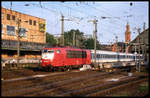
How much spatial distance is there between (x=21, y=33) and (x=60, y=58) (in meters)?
35.1

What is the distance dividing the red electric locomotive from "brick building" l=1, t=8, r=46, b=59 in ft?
55.3

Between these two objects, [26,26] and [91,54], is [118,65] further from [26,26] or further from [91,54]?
[26,26]

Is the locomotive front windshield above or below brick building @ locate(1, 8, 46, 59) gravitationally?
below

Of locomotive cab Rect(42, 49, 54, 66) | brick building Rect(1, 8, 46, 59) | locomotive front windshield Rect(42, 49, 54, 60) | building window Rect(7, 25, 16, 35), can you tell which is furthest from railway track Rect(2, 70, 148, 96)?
building window Rect(7, 25, 16, 35)

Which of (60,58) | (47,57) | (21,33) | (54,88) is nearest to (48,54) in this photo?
(47,57)

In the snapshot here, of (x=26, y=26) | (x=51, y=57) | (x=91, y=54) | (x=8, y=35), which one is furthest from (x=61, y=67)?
(x=26, y=26)

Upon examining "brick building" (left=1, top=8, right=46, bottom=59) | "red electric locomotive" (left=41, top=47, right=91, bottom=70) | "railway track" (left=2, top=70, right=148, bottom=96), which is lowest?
"railway track" (left=2, top=70, right=148, bottom=96)

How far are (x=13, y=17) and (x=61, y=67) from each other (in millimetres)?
35038

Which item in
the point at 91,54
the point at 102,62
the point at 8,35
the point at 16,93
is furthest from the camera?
the point at 8,35

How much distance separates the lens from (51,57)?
26.2 metres

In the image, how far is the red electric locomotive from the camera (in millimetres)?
26292

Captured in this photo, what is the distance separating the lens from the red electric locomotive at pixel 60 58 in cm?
2629

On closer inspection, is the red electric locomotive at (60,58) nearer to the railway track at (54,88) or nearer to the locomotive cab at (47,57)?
the locomotive cab at (47,57)

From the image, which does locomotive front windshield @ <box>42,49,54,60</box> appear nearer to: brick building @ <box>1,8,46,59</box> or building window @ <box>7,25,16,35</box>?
brick building @ <box>1,8,46,59</box>
